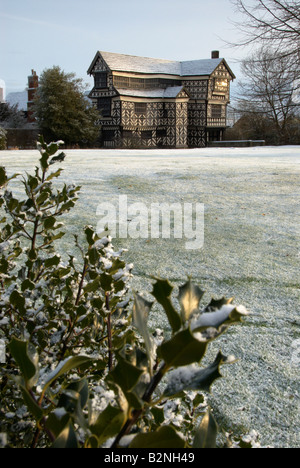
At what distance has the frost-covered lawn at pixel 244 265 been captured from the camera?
5.68 ft

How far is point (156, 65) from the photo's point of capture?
4091cm

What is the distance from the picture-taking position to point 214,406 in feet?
5.57

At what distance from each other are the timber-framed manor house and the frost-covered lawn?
30.3 m

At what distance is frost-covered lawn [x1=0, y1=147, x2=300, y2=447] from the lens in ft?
5.68

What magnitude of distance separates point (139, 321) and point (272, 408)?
4.70 feet

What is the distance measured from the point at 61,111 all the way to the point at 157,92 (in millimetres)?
11021

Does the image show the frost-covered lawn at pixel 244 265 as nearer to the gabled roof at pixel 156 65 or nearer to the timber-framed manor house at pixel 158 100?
the timber-framed manor house at pixel 158 100

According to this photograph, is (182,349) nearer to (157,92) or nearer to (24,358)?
(24,358)

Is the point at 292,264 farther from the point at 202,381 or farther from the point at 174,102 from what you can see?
the point at 174,102

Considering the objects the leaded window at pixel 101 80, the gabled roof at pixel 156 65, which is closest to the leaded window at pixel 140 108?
the gabled roof at pixel 156 65

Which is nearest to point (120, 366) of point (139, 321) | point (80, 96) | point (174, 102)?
point (139, 321)

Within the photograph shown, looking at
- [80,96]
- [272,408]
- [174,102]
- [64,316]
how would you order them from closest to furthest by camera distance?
[64,316] → [272,408] → [80,96] → [174,102]

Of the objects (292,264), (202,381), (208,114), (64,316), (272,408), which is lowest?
(272,408)

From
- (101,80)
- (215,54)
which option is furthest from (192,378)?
(215,54)
